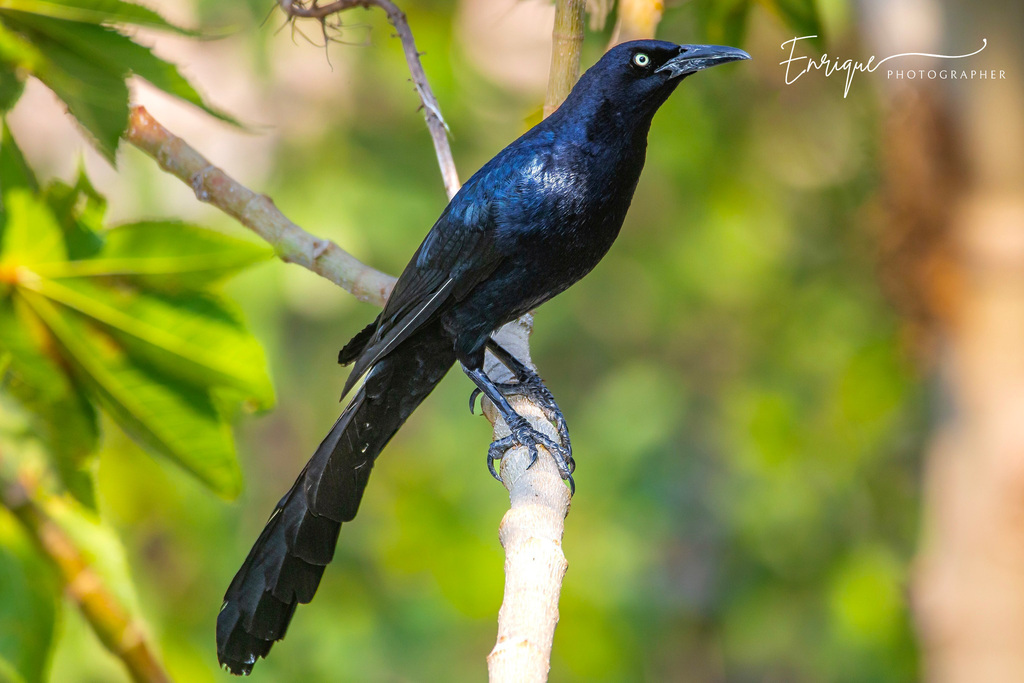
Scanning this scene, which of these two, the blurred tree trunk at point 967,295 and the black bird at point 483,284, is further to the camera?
the blurred tree trunk at point 967,295

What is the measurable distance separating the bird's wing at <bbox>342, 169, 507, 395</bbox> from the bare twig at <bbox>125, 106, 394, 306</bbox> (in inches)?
8.3

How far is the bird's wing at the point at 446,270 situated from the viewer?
106 inches

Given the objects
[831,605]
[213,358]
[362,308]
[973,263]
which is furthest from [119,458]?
[973,263]

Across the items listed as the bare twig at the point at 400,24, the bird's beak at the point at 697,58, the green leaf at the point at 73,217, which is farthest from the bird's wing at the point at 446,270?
the green leaf at the point at 73,217

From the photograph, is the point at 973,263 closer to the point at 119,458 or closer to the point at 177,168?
the point at 177,168

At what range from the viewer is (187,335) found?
77.4 inches

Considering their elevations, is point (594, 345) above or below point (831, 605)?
above

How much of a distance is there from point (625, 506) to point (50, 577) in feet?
14.1

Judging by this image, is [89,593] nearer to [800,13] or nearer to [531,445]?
[531,445]

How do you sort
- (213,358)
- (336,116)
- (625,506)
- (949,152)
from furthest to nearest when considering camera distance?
(336,116), (625,506), (949,152), (213,358)

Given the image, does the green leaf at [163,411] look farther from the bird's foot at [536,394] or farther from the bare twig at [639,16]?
the bare twig at [639,16]

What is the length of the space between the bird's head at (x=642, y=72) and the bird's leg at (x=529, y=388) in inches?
37.3

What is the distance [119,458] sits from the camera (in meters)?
5.02
